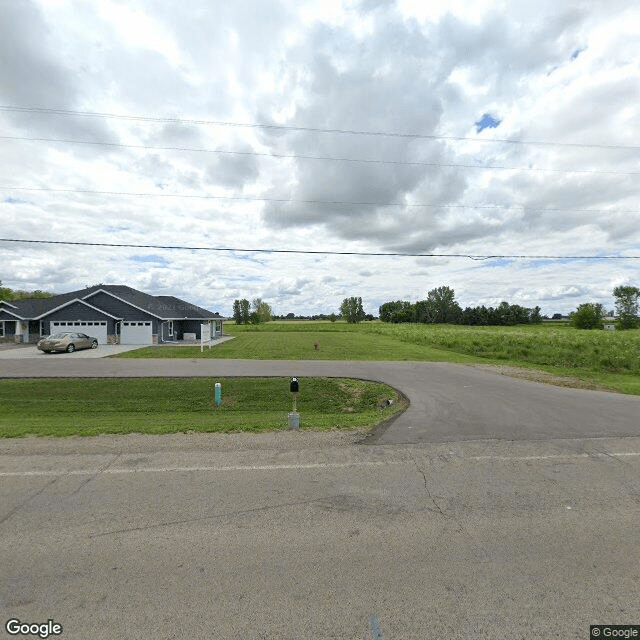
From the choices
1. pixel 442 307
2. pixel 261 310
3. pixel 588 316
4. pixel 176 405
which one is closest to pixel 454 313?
pixel 442 307

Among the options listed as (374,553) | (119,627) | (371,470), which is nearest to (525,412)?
(371,470)

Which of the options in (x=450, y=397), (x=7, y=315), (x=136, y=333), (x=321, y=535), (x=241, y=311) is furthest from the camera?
(x=241, y=311)

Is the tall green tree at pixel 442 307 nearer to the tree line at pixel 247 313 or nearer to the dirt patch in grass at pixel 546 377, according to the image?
the tree line at pixel 247 313

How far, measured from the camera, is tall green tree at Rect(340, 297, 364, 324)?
441ft

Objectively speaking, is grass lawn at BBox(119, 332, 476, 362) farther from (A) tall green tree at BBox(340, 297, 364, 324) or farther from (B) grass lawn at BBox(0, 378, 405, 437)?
(A) tall green tree at BBox(340, 297, 364, 324)

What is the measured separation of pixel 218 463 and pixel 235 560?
8.01 ft

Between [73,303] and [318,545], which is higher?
[73,303]

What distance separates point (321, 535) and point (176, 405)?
827 cm

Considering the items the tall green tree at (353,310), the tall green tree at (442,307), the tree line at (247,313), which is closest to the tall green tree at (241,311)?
the tree line at (247,313)

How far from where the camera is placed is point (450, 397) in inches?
429

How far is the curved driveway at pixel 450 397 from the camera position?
24.5 feet

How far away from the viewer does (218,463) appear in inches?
223

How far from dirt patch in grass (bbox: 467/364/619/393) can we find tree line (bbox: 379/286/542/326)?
94.8m

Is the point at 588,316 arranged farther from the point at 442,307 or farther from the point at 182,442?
the point at 182,442
